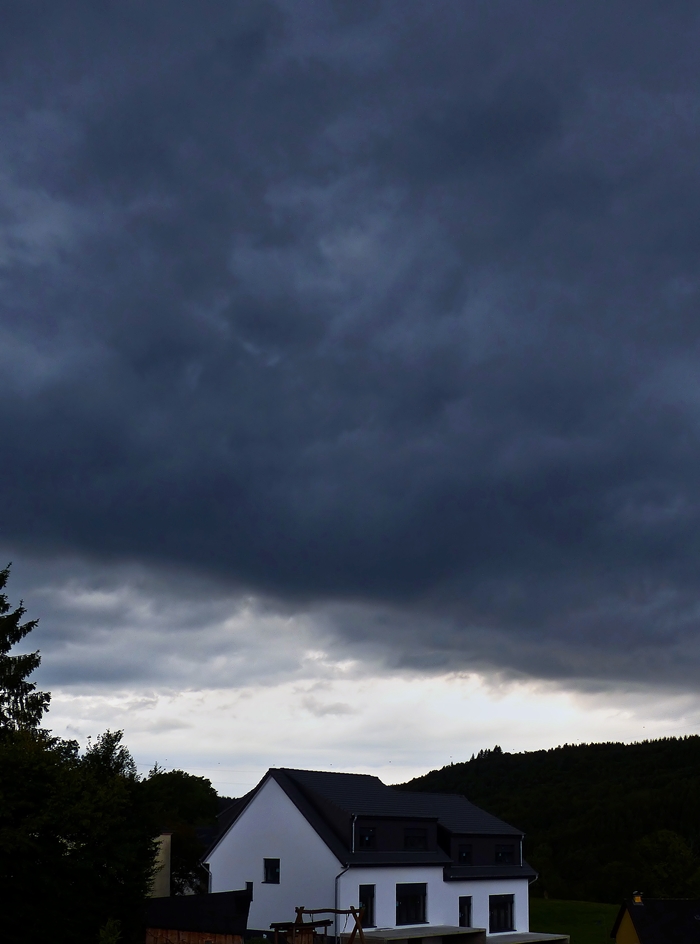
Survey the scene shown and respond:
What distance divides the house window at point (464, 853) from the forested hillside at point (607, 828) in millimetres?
45842

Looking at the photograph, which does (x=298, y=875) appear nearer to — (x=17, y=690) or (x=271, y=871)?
(x=271, y=871)

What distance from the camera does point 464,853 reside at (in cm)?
6281

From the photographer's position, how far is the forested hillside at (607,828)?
351 feet

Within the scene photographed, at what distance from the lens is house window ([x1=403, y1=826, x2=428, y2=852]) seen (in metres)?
59.4

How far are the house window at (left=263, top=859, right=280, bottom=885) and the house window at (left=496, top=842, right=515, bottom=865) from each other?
15.9 meters

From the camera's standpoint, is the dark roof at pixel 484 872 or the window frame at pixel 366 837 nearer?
the window frame at pixel 366 837

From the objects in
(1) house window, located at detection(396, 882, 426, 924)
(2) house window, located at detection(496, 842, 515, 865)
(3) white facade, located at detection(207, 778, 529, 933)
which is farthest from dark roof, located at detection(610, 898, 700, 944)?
(1) house window, located at detection(396, 882, 426, 924)

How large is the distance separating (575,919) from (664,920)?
19933mm

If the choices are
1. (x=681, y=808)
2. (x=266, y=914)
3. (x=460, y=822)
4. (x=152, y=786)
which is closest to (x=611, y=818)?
(x=681, y=808)

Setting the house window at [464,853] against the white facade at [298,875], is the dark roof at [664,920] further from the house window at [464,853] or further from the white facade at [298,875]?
the house window at [464,853]

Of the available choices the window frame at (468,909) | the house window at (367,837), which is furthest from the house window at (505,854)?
the house window at (367,837)

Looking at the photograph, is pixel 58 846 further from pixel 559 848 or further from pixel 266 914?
pixel 559 848

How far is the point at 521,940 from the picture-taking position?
2376 inches

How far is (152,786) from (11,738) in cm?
736
